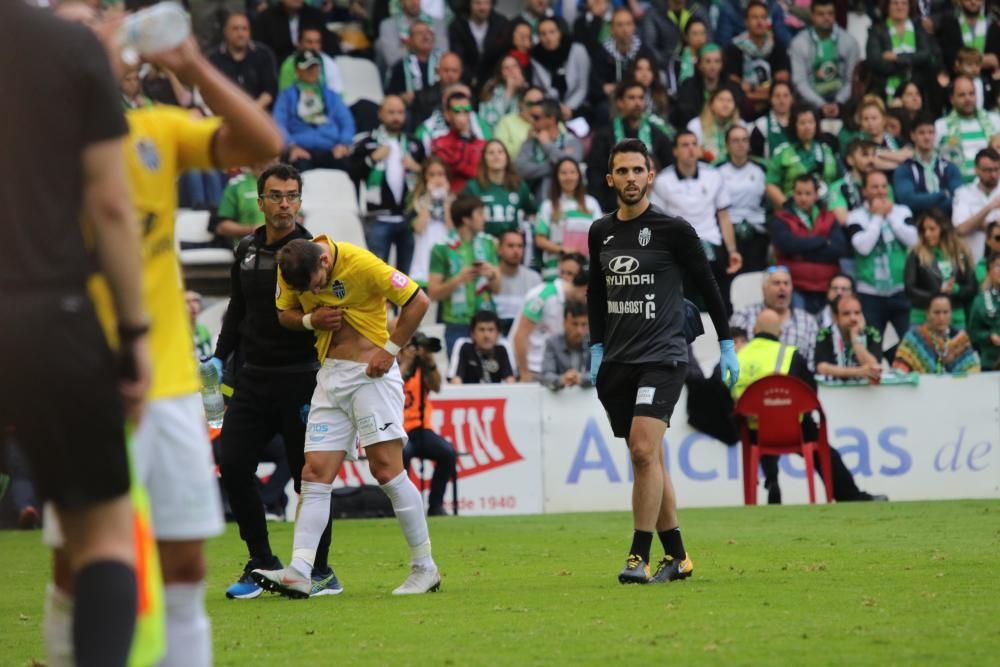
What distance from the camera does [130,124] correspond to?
5.52 meters

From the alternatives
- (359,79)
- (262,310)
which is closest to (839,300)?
(359,79)

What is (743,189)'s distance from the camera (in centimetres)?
2069

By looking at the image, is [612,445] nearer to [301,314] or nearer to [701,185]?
[701,185]

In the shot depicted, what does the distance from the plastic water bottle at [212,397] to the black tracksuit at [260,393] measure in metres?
0.57

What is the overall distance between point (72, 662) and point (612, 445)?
13310 mm

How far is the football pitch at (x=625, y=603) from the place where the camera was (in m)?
7.42

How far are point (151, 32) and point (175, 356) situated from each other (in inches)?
37.7

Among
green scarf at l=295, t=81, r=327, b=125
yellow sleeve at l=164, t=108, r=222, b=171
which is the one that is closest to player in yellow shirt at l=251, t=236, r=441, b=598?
yellow sleeve at l=164, t=108, r=222, b=171

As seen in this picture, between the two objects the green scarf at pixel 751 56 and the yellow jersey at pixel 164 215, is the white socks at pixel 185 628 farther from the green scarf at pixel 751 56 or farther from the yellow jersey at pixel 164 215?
the green scarf at pixel 751 56

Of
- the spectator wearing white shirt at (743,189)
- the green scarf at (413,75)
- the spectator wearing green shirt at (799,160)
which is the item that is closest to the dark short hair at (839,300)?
the spectator wearing white shirt at (743,189)

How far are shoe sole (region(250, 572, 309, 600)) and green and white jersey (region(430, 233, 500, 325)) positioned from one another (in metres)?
9.51

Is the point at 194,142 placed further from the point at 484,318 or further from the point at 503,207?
the point at 503,207

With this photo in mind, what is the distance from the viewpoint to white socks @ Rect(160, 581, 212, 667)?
5.30 metres

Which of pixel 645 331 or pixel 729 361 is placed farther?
pixel 729 361
